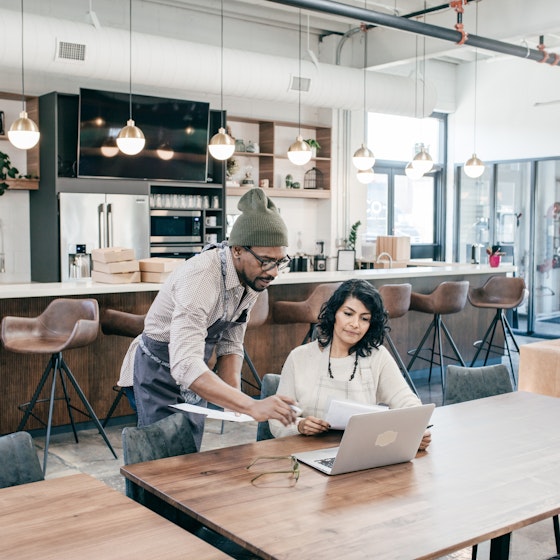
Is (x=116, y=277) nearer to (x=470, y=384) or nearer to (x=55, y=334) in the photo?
(x=55, y=334)

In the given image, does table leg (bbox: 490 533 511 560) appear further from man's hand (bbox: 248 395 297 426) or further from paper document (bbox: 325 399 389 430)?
man's hand (bbox: 248 395 297 426)

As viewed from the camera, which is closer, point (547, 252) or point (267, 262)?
point (267, 262)

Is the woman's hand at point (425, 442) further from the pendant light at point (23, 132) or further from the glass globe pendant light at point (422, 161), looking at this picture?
the glass globe pendant light at point (422, 161)

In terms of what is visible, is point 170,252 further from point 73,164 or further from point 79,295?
point 79,295

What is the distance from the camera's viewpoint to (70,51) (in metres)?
6.41

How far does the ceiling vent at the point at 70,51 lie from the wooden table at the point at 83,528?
5.01m

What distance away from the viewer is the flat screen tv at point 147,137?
7.60 metres

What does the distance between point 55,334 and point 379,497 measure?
3.38m

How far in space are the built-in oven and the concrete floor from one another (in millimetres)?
2882

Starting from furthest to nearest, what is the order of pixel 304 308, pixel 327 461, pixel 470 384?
pixel 304 308 < pixel 470 384 < pixel 327 461

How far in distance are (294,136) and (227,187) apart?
1426 millimetres

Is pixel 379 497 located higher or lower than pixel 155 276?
lower

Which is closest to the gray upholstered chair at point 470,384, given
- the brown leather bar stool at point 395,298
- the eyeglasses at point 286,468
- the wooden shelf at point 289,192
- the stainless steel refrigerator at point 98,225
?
the eyeglasses at point 286,468

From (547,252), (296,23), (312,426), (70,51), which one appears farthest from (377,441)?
(547,252)
